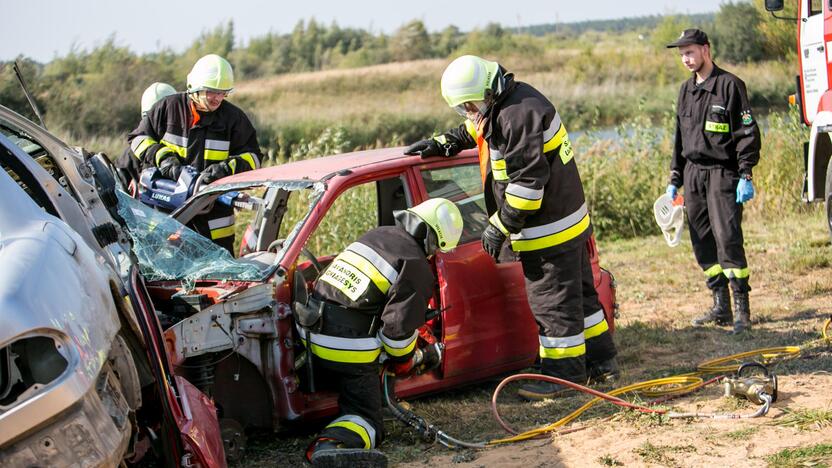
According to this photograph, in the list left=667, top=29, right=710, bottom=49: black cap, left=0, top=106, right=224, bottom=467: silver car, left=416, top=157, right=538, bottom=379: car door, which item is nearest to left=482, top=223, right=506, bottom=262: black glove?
left=416, top=157, right=538, bottom=379: car door

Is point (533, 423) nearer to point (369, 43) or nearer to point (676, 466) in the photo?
point (676, 466)

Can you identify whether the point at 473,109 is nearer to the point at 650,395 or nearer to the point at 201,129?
the point at 650,395

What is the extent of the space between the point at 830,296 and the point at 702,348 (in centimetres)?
178

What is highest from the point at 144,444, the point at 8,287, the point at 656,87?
the point at 8,287

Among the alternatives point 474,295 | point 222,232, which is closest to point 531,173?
point 474,295

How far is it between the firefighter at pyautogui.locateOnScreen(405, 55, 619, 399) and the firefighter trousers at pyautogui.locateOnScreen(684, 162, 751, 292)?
1.57 meters

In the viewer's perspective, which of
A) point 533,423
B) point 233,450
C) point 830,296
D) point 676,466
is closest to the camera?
point 676,466

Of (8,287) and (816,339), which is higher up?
(8,287)

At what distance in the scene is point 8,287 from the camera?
9.50 ft

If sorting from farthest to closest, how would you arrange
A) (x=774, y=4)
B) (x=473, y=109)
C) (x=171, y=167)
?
(x=774, y=4) < (x=171, y=167) < (x=473, y=109)

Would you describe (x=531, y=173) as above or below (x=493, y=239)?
above

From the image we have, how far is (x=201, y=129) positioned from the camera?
675 centimetres

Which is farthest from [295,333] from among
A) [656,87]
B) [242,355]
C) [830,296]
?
[656,87]

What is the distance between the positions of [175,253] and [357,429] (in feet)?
4.12
